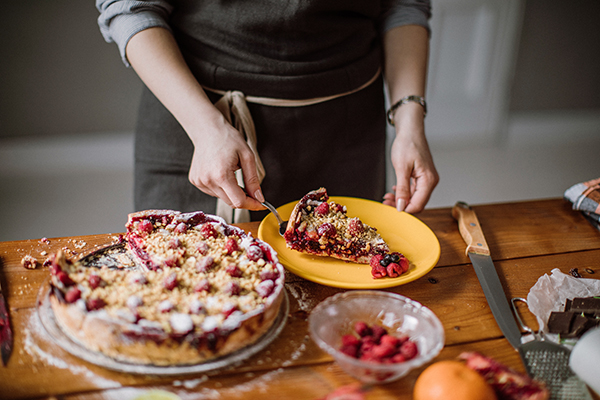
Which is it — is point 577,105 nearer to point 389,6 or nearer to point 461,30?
point 461,30

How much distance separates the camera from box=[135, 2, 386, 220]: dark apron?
1.45m

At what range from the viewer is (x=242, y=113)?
56.4 inches

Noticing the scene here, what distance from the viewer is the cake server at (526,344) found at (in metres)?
0.78

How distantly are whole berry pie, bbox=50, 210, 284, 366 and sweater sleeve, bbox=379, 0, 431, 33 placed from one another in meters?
1.11

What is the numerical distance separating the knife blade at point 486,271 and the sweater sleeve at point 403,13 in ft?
2.40

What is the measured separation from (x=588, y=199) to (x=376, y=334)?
1.04m

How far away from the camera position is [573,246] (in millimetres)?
1303

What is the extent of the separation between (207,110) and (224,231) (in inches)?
14.7

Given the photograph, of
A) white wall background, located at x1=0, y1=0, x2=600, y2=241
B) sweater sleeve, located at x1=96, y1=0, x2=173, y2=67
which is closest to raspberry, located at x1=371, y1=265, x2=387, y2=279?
sweater sleeve, located at x1=96, y1=0, x2=173, y2=67

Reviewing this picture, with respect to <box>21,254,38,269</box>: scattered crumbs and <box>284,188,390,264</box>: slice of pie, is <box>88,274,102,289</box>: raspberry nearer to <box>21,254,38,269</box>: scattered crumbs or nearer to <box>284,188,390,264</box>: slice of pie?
<box>21,254,38,269</box>: scattered crumbs

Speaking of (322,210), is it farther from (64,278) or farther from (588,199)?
(588,199)

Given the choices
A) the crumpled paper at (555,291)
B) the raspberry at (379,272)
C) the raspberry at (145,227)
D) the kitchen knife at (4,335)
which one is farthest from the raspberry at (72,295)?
the crumpled paper at (555,291)

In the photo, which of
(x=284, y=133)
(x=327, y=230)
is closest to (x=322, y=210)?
(x=327, y=230)

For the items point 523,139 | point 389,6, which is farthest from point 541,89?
point 389,6
